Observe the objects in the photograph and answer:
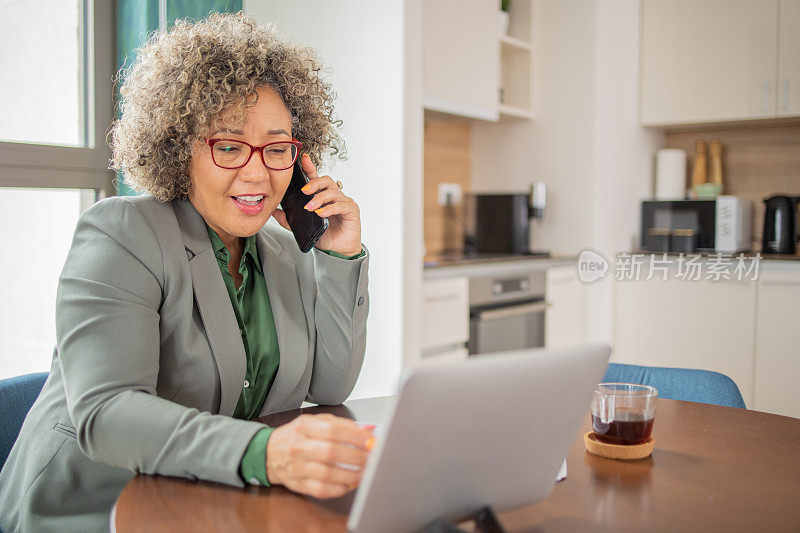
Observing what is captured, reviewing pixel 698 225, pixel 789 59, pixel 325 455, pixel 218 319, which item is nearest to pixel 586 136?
pixel 698 225

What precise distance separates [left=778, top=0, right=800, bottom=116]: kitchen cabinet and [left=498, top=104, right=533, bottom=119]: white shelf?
1189 mm

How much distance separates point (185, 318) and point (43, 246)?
5.70 feet

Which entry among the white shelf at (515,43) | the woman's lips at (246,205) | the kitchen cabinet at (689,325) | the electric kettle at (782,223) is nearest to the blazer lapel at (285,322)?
the woman's lips at (246,205)

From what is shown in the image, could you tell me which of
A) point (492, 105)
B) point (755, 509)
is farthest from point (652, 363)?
point (755, 509)

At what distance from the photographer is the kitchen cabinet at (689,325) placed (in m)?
3.41

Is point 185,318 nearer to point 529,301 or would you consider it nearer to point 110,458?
point 110,458

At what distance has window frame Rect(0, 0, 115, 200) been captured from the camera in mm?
2525

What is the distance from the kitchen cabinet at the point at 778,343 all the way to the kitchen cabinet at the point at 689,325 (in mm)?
41

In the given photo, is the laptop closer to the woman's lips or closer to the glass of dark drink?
the glass of dark drink

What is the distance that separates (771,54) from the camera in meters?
3.49

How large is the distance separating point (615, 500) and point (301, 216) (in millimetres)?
810

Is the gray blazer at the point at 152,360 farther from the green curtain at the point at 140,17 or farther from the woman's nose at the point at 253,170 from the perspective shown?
the green curtain at the point at 140,17

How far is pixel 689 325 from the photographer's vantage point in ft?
11.7

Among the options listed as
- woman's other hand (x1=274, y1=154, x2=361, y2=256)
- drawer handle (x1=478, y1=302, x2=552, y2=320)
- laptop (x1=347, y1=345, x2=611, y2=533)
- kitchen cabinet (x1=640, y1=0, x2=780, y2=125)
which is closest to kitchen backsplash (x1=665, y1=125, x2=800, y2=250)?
kitchen cabinet (x1=640, y1=0, x2=780, y2=125)
